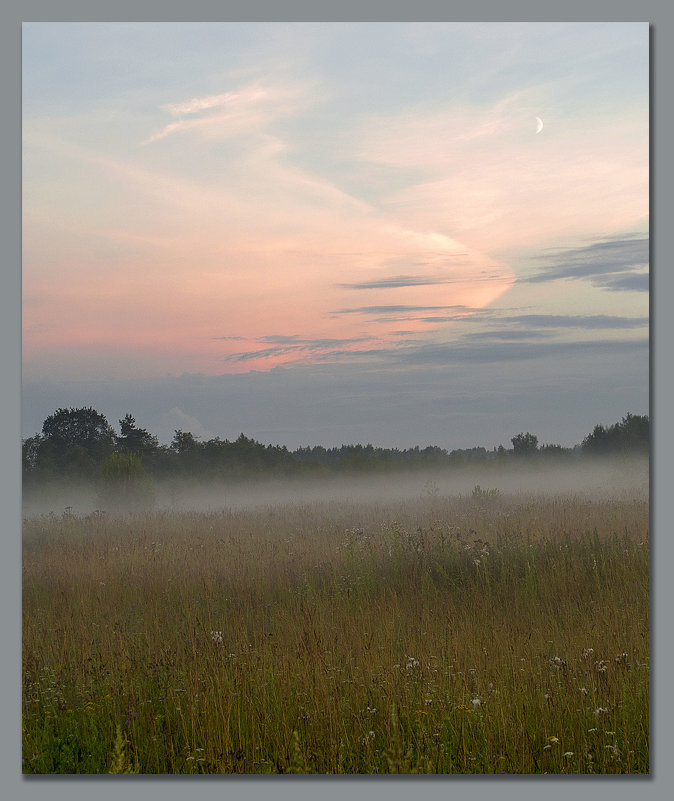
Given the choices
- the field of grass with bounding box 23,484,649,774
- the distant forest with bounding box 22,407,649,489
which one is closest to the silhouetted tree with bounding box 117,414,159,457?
the distant forest with bounding box 22,407,649,489

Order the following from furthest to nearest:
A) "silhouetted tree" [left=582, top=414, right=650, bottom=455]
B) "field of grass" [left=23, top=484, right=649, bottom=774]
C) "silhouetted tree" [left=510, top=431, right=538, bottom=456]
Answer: "silhouetted tree" [left=510, top=431, right=538, bottom=456]
"silhouetted tree" [left=582, top=414, right=650, bottom=455]
"field of grass" [left=23, top=484, right=649, bottom=774]

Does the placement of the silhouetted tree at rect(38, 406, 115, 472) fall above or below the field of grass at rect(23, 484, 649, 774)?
above

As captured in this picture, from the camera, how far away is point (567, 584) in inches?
246

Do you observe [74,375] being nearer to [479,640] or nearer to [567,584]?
[479,640]

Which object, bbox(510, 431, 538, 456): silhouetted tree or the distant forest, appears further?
bbox(510, 431, 538, 456): silhouetted tree

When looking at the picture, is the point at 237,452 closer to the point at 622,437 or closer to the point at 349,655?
the point at 349,655

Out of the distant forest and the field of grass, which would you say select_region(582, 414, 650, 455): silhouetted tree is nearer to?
the distant forest

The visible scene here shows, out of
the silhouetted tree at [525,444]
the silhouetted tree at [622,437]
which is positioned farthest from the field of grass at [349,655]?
the silhouetted tree at [525,444]

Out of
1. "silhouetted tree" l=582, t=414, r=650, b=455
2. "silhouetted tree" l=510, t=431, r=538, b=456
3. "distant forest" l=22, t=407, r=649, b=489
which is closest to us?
"silhouetted tree" l=582, t=414, r=650, b=455

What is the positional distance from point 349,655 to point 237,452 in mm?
3524

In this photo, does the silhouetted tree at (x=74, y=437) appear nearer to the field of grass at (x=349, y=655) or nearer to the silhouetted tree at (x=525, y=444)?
the field of grass at (x=349, y=655)

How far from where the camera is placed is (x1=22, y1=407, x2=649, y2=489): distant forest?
638cm

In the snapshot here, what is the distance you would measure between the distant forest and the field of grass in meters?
0.68

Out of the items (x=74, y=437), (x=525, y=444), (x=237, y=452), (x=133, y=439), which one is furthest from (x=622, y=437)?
(x=74, y=437)
